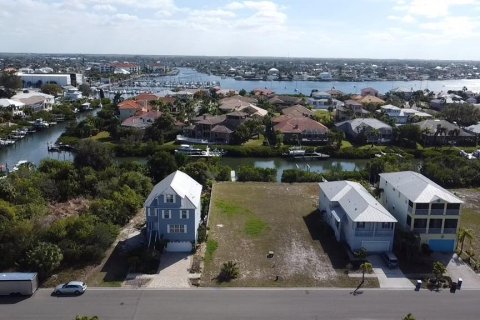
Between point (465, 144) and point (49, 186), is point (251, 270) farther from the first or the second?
point (465, 144)

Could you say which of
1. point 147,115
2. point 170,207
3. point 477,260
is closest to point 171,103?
point 147,115

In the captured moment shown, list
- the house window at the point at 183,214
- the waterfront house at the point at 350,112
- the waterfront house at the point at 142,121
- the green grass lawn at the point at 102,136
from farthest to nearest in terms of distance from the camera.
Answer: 1. the waterfront house at the point at 350,112
2. the waterfront house at the point at 142,121
3. the green grass lawn at the point at 102,136
4. the house window at the point at 183,214

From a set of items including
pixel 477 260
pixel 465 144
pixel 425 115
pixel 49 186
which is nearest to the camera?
pixel 477 260

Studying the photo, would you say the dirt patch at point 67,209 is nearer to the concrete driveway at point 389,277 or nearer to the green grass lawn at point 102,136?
the concrete driveway at point 389,277

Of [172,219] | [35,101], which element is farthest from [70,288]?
[35,101]

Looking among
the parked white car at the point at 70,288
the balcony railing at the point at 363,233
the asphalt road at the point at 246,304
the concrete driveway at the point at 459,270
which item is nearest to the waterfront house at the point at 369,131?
the concrete driveway at the point at 459,270

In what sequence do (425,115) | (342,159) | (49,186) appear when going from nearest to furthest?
1. (49,186)
2. (342,159)
3. (425,115)
